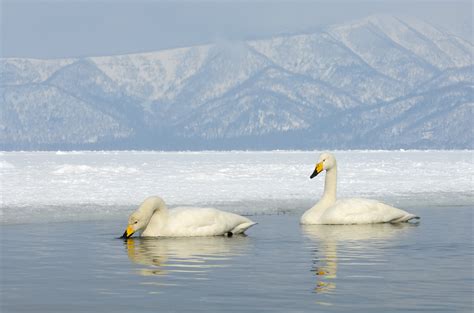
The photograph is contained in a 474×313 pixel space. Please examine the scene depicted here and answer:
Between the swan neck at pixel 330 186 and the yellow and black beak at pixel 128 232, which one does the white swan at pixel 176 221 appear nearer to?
the yellow and black beak at pixel 128 232

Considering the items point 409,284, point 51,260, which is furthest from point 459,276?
point 51,260

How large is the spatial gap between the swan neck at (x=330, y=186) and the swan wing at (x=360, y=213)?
0.56 m

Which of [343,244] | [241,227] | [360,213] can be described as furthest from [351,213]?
[343,244]

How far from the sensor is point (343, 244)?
16641 mm

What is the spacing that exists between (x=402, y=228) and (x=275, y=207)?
212 inches

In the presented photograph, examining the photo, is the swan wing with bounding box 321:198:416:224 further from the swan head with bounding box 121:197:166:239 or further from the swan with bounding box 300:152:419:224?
the swan head with bounding box 121:197:166:239

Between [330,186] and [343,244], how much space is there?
5788mm

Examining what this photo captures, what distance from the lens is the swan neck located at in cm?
2214

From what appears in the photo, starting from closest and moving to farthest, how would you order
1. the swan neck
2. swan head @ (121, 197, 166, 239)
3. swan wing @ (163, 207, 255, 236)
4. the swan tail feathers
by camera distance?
swan head @ (121, 197, 166, 239), swan wing @ (163, 207, 255, 236), the swan tail feathers, the swan neck

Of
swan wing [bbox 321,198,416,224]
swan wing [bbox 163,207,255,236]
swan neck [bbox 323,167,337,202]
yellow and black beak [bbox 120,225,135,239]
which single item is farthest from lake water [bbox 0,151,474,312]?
swan neck [bbox 323,167,337,202]

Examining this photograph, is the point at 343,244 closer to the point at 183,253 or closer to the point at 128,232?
the point at 183,253

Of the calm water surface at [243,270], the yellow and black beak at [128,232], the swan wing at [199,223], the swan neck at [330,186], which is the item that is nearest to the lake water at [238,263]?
the calm water surface at [243,270]

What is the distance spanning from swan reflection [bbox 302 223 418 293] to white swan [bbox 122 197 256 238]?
1.51m

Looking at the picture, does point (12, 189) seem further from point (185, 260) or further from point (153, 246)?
point (185, 260)
